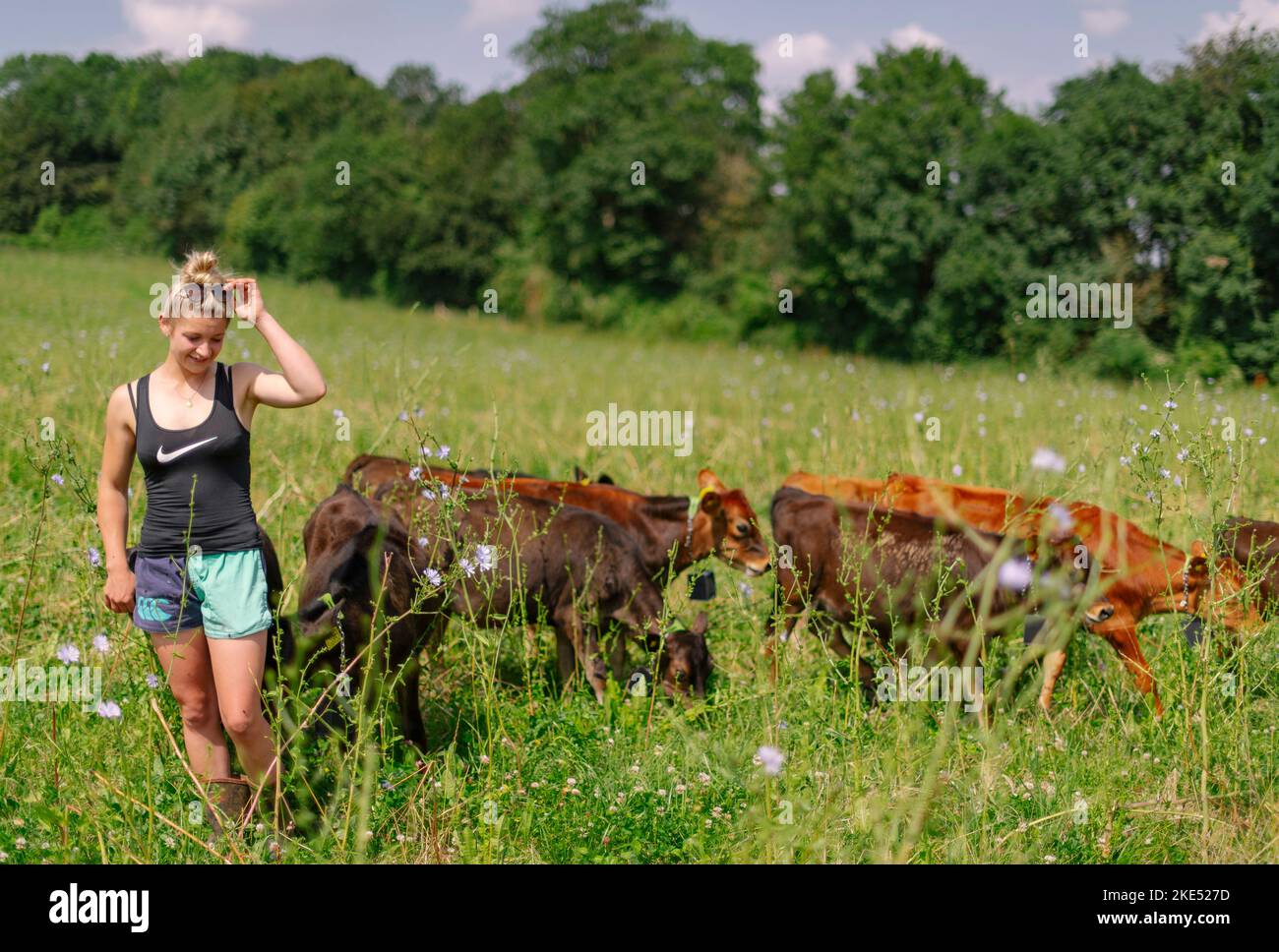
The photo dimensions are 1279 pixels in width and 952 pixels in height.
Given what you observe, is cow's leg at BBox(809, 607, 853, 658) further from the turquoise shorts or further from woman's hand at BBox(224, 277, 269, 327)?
woman's hand at BBox(224, 277, 269, 327)

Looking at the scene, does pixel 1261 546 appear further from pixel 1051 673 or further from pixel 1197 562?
pixel 1051 673

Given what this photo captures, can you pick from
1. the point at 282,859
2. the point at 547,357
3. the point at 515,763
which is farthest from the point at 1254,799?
the point at 547,357

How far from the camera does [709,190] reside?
43.4 metres

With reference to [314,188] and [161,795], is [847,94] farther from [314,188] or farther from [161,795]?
[161,795]

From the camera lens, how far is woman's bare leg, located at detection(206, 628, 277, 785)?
343 cm

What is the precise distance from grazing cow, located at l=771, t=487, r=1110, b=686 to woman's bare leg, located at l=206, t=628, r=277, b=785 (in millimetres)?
2400

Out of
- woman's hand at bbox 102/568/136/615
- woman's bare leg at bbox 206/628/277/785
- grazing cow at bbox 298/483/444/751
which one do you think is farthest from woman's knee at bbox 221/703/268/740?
woman's hand at bbox 102/568/136/615

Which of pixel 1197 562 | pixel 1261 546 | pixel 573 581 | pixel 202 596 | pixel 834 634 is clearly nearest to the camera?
pixel 202 596

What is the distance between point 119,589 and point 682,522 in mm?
3421

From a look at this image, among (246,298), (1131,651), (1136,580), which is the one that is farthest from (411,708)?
(1136,580)

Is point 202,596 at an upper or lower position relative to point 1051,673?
upper

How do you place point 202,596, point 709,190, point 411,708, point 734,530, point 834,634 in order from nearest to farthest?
point 202,596
point 411,708
point 834,634
point 734,530
point 709,190

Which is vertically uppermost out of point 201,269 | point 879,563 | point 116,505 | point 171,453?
point 201,269
